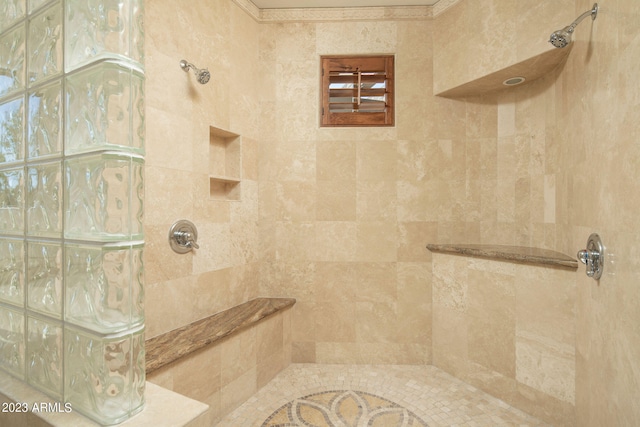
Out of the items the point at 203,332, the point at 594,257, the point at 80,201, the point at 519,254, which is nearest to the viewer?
the point at 80,201

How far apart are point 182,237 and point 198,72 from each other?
88 cm

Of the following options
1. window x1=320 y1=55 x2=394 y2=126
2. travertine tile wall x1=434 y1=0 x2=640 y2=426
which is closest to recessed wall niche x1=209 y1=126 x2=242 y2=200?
window x1=320 y1=55 x2=394 y2=126

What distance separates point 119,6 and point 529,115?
229cm

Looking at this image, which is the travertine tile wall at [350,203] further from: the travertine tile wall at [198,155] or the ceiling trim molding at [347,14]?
the travertine tile wall at [198,155]

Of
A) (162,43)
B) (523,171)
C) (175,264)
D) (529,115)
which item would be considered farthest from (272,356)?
(529,115)

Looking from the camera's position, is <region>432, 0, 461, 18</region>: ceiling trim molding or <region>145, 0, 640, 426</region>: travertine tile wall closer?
<region>145, 0, 640, 426</region>: travertine tile wall

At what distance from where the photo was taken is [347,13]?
2.18m

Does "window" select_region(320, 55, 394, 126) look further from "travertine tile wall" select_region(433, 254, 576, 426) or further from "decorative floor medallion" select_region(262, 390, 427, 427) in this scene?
"decorative floor medallion" select_region(262, 390, 427, 427)

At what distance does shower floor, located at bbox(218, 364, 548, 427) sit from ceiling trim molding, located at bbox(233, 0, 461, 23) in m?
2.41

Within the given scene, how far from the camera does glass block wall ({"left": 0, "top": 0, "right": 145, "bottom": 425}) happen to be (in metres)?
0.59

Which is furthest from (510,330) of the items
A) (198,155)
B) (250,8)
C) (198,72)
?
(250,8)

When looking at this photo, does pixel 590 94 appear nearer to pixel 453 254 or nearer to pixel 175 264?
pixel 453 254

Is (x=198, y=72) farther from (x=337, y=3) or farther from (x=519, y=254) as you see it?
(x=519, y=254)

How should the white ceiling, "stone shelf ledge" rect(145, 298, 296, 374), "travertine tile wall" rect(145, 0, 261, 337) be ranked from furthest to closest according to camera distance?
the white ceiling
"travertine tile wall" rect(145, 0, 261, 337)
"stone shelf ledge" rect(145, 298, 296, 374)
